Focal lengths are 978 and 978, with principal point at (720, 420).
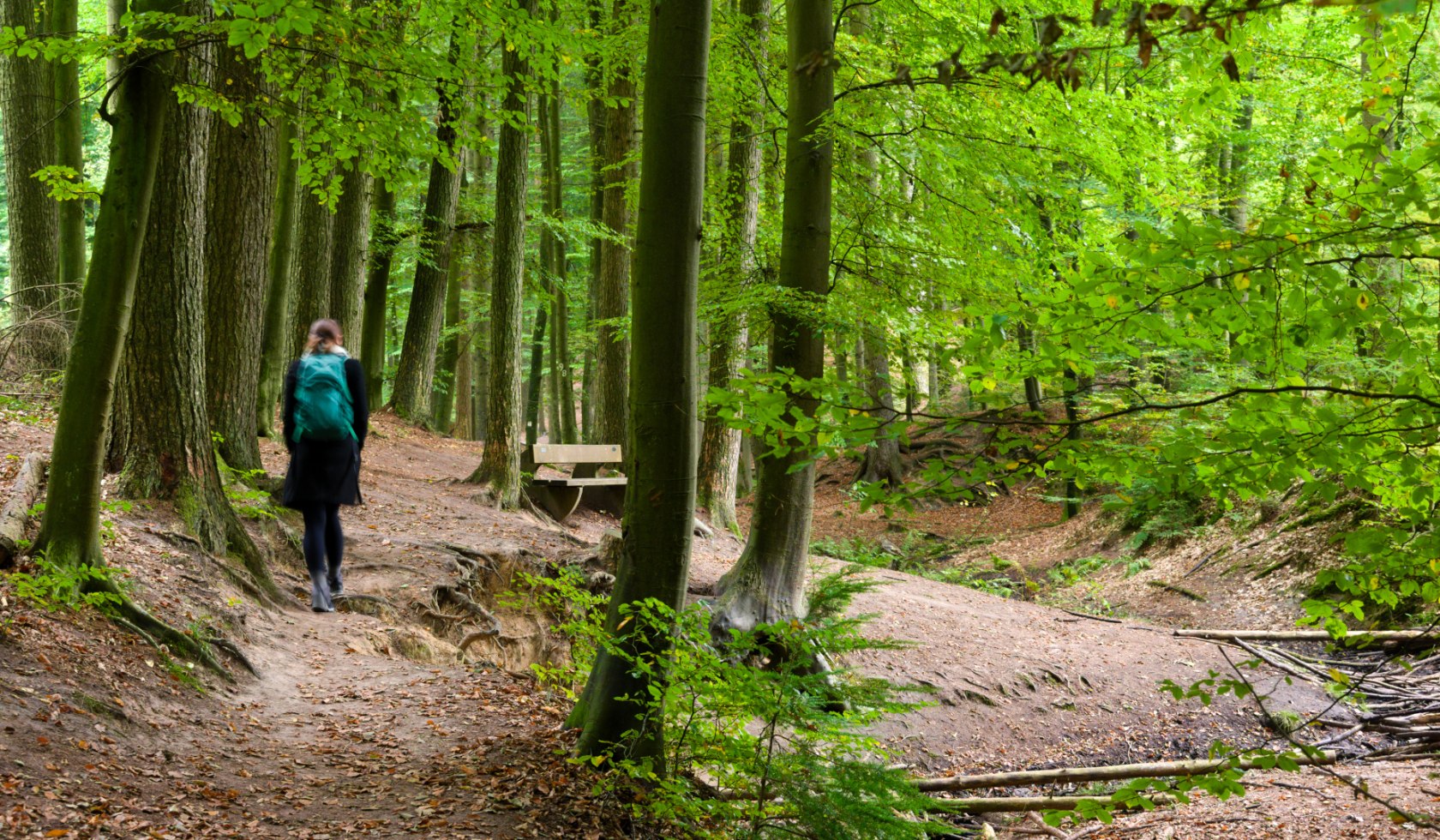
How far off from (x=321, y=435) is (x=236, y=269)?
2.46m

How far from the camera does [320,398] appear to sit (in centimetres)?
668

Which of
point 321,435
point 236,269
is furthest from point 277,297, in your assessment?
point 321,435

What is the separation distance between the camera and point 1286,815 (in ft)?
20.3

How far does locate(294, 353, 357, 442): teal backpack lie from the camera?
665 cm

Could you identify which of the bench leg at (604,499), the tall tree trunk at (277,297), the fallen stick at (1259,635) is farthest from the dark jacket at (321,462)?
the fallen stick at (1259,635)

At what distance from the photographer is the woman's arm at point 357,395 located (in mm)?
6797

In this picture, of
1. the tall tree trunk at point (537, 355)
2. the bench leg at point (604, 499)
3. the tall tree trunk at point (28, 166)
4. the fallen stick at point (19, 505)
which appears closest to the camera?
the fallen stick at point (19, 505)

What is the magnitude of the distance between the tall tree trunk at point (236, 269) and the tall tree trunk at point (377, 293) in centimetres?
854

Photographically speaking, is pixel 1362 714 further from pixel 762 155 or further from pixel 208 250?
pixel 208 250

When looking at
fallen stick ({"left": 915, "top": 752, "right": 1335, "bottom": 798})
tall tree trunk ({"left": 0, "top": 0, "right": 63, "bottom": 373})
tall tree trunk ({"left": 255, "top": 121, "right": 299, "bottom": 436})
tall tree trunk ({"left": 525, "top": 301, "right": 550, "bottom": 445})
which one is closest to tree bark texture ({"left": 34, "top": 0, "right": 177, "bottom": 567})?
fallen stick ({"left": 915, "top": 752, "right": 1335, "bottom": 798})

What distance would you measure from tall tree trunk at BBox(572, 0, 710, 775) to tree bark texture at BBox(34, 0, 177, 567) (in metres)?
2.45

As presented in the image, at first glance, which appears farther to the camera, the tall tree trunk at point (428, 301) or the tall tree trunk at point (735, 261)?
the tall tree trunk at point (428, 301)

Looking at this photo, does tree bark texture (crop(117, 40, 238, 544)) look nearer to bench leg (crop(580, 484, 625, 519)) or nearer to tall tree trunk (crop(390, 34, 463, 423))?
bench leg (crop(580, 484, 625, 519))

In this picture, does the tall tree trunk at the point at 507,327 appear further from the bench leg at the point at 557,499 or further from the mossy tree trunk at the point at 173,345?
the mossy tree trunk at the point at 173,345
